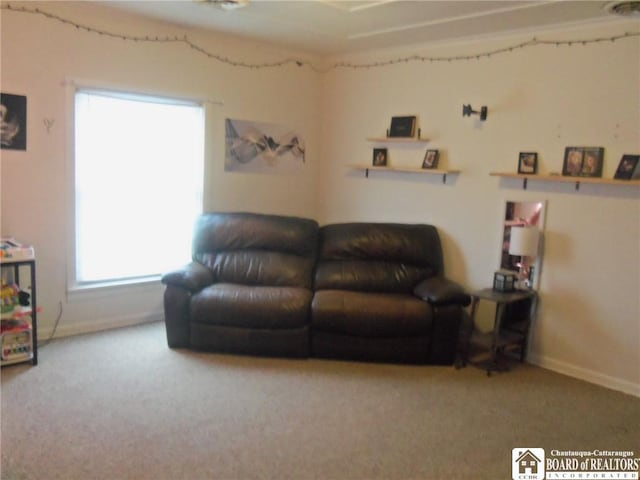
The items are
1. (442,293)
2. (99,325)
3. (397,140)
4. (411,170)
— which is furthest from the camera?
(397,140)

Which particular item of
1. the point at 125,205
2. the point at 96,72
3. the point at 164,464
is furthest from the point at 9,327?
the point at 96,72

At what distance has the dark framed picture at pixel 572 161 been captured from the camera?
3.54 m

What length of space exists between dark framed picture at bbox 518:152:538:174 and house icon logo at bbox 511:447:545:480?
Answer: 1.96m

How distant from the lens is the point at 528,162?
3.80 meters

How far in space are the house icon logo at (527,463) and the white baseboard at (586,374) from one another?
3.70 ft

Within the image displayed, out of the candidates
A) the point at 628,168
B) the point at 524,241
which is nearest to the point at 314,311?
the point at 524,241

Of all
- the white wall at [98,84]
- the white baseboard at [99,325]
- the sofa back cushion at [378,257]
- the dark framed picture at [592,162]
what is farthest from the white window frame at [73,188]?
the dark framed picture at [592,162]

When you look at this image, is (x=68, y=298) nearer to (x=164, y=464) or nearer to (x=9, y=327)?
(x=9, y=327)

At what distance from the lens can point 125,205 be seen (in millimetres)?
4188

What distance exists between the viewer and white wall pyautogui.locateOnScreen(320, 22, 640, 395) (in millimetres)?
3414

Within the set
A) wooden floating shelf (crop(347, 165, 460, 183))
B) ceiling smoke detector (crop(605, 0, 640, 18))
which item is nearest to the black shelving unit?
wooden floating shelf (crop(347, 165, 460, 183))

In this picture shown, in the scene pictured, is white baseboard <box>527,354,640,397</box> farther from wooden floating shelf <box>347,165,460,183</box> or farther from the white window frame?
the white window frame

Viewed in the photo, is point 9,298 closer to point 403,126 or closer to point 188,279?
point 188,279

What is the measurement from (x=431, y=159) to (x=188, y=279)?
2185 mm
